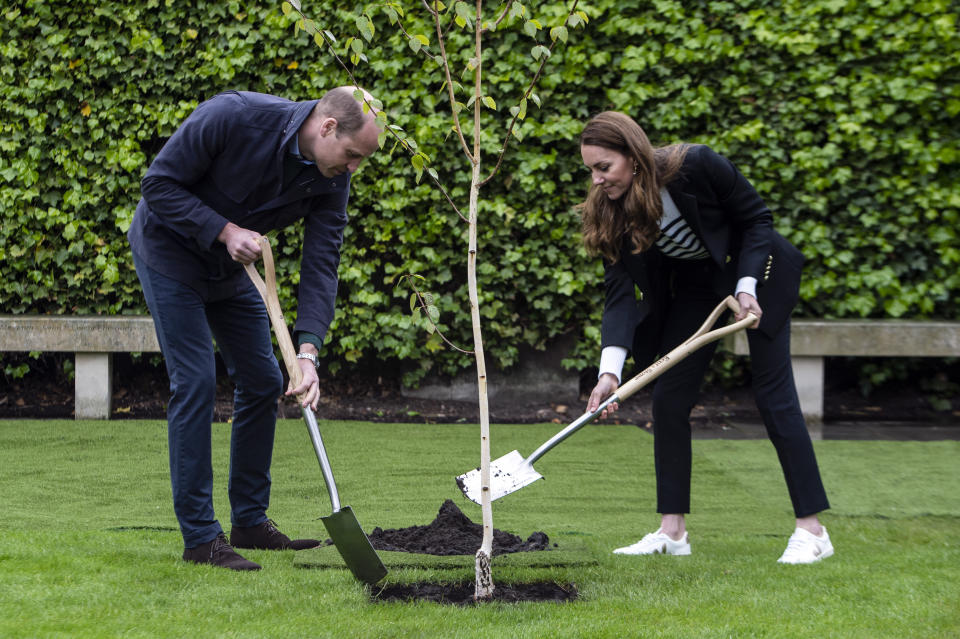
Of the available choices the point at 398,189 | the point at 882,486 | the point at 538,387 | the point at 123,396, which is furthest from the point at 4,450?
the point at 882,486

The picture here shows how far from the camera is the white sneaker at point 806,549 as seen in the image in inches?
130

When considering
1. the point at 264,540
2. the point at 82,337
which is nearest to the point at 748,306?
the point at 264,540

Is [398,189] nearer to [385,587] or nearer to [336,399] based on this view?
[336,399]

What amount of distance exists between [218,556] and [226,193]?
46.5 inches

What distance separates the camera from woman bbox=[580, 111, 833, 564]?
3215mm

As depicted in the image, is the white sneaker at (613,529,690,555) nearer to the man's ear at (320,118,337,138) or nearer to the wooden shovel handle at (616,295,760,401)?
the wooden shovel handle at (616,295,760,401)

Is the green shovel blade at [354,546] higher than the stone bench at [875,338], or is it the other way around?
the stone bench at [875,338]

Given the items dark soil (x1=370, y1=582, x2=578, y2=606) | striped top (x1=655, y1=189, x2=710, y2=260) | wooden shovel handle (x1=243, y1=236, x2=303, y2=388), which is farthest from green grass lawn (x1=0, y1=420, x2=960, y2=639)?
striped top (x1=655, y1=189, x2=710, y2=260)

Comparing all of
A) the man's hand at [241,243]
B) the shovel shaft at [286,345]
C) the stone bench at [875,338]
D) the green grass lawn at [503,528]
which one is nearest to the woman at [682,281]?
the green grass lawn at [503,528]

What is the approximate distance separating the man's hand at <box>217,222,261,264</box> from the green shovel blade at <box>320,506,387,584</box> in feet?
2.72

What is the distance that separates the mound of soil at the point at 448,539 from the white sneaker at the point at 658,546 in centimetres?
30

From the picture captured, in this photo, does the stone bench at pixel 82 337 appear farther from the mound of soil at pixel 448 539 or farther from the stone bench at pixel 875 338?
the stone bench at pixel 875 338

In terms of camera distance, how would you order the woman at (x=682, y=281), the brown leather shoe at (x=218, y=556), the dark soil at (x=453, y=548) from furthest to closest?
the woman at (x=682, y=281), the brown leather shoe at (x=218, y=556), the dark soil at (x=453, y=548)

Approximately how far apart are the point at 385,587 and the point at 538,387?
3917 millimetres
